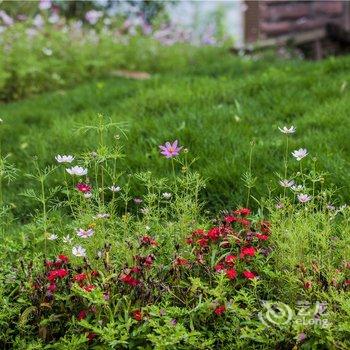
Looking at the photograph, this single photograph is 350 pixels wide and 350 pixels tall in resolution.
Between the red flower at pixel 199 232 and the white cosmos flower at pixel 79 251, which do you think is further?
the red flower at pixel 199 232

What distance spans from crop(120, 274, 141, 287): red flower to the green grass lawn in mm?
1245

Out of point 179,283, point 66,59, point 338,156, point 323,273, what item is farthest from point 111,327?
point 66,59

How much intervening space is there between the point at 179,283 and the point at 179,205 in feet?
1.67

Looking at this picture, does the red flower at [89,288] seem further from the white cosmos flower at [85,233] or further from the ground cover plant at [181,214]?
the white cosmos flower at [85,233]

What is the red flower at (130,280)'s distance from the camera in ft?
9.22

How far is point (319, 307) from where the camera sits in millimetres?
2588

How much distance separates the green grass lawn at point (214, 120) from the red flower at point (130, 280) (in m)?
1.24

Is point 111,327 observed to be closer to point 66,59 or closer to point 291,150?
point 291,150

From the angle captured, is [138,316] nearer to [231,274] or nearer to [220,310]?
[220,310]

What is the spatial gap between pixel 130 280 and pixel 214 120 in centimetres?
317

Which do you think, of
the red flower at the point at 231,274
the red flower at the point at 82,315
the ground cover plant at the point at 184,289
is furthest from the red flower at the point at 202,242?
the red flower at the point at 82,315

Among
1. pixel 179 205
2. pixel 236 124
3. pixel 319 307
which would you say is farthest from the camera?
pixel 236 124

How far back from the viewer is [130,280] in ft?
9.22

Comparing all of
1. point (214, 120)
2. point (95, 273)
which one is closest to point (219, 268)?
point (95, 273)
